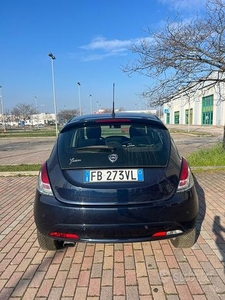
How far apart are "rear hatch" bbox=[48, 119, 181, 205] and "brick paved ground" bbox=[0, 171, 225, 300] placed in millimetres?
820

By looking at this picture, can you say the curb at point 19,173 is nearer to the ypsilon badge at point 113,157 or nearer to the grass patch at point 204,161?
the grass patch at point 204,161

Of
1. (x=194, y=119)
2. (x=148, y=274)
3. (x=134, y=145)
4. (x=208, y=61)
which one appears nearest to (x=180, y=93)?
(x=208, y=61)

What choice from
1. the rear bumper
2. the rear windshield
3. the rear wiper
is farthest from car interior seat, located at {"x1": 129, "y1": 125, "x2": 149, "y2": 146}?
the rear bumper

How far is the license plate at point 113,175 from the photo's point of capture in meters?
2.44

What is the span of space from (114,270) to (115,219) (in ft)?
2.28

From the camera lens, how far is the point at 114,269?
2672 mm

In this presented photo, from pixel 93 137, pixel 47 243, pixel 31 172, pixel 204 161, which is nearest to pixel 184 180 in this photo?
pixel 93 137

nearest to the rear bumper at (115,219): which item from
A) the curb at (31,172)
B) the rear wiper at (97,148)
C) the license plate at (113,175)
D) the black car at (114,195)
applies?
the black car at (114,195)

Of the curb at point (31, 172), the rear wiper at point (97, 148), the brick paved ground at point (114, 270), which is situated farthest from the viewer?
the curb at point (31, 172)

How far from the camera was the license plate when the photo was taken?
244 cm

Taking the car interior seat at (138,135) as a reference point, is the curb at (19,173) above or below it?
below

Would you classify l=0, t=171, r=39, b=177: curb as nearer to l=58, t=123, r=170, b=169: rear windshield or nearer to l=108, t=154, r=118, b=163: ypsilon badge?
l=58, t=123, r=170, b=169: rear windshield

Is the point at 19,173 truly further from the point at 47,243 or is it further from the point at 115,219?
the point at 115,219

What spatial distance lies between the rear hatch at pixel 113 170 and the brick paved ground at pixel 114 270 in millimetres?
820
